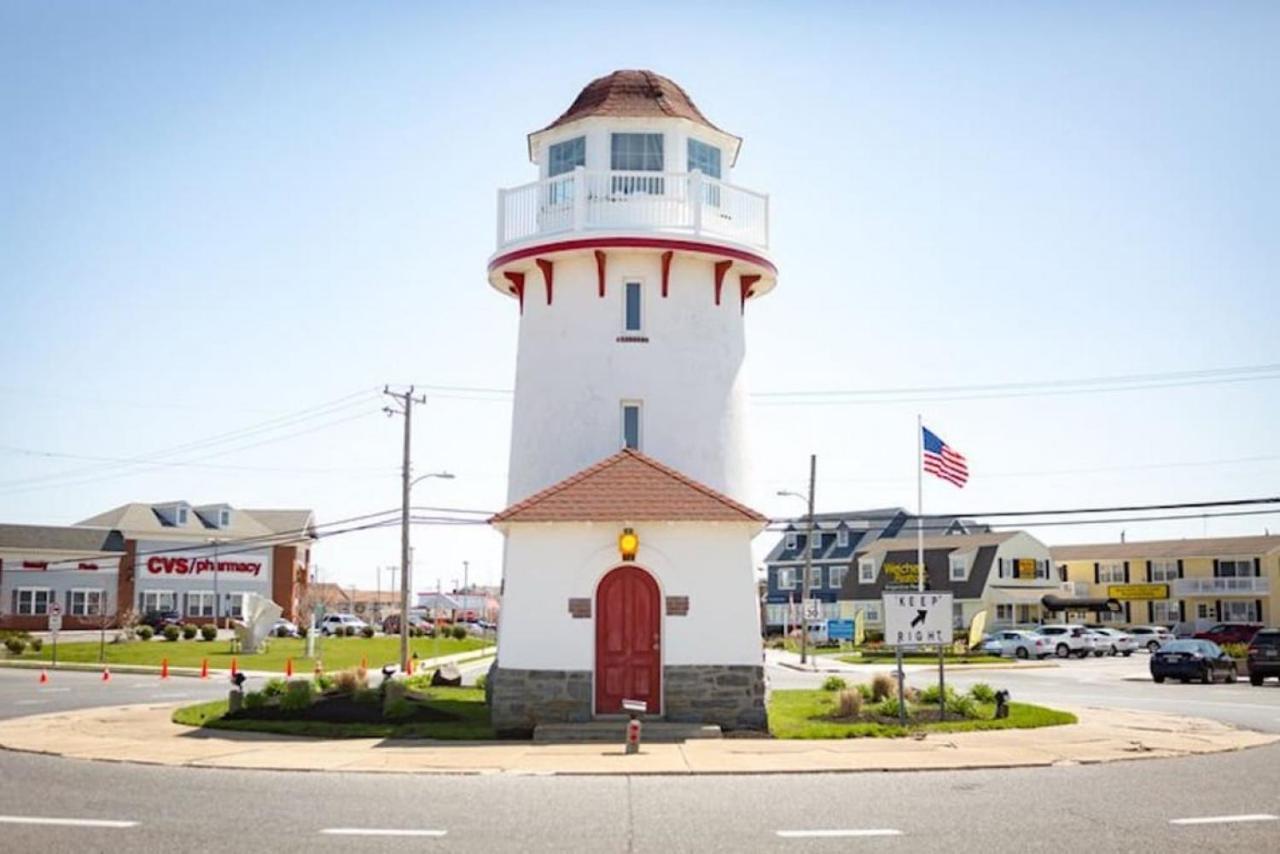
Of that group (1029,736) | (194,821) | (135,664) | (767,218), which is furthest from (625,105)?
(135,664)

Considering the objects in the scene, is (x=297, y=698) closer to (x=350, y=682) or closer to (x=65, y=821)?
(x=350, y=682)

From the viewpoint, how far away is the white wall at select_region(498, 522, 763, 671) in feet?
69.9

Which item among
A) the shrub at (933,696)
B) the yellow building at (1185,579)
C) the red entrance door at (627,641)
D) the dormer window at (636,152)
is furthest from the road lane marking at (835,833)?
the yellow building at (1185,579)

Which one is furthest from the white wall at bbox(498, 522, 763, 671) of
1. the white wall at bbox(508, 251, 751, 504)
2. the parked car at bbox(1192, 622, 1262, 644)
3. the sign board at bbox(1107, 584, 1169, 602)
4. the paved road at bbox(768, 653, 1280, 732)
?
the sign board at bbox(1107, 584, 1169, 602)

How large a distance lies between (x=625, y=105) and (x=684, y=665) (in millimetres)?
11700

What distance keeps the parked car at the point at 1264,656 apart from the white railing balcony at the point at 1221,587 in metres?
48.2

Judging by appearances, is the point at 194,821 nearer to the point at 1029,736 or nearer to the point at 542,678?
the point at 542,678

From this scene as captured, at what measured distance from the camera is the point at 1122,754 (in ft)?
59.9

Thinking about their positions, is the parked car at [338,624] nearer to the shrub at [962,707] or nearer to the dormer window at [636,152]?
the dormer window at [636,152]

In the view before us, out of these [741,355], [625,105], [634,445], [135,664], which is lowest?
[135,664]

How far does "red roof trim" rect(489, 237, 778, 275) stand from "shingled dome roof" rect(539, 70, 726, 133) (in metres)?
2.77

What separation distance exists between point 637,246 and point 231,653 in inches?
1475

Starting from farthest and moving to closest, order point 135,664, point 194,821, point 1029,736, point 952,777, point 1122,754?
point 135,664
point 1029,736
point 1122,754
point 952,777
point 194,821

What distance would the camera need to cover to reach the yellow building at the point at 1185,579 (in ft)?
275
